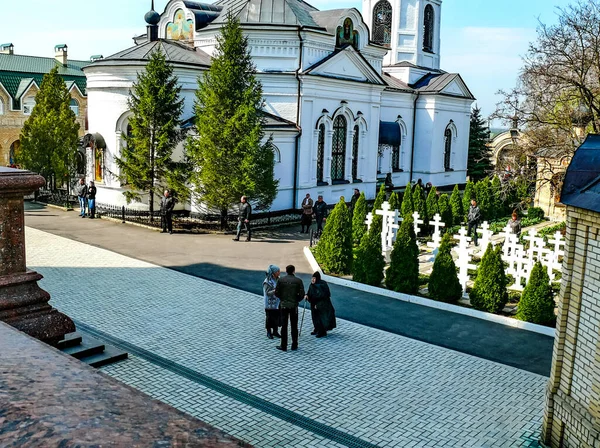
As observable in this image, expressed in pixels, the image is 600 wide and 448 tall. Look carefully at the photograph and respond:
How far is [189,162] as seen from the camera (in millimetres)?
22297

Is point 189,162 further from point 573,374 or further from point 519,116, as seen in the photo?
point 573,374

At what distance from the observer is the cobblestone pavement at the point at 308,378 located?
7430 mm

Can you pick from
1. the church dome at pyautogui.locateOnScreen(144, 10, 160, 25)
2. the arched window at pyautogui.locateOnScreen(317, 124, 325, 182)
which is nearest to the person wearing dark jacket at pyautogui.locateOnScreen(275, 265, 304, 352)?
the arched window at pyautogui.locateOnScreen(317, 124, 325, 182)

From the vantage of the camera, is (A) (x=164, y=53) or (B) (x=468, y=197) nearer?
(A) (x=164, y=53)

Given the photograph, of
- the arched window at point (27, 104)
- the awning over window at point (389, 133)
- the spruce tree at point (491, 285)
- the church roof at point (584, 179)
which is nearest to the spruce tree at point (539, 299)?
the spruce tree at point (491, 285)

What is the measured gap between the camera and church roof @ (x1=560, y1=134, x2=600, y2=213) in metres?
6.37

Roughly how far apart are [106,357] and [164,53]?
1779 cm

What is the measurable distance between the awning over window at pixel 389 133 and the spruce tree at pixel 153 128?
12.5 meters

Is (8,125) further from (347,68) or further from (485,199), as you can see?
(485,199)

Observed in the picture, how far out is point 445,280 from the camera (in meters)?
13.2

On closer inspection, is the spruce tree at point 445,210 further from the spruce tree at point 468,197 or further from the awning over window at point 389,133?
the awning over window at point 389,133

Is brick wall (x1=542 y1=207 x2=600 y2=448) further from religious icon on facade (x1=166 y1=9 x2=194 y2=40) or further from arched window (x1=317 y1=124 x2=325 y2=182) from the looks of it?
religious icon on facade (x1=166 y1=9 x2=194 y2=40)

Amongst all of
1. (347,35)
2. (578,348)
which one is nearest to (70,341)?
(578,348)

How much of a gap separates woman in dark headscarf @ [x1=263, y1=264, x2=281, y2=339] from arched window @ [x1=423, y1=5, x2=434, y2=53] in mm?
27960
